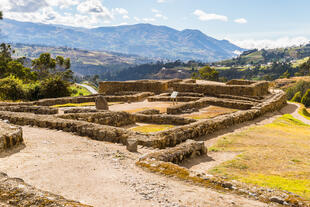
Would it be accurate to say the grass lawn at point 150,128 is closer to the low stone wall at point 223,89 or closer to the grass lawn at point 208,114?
the grass lawn at point 208,114

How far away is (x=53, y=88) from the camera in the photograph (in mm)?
36844

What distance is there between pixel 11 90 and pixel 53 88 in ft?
15.6

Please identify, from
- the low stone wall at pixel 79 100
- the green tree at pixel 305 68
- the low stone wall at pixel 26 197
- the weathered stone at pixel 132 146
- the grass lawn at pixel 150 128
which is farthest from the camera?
the green tree at pixel 305 68

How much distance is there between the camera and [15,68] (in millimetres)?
65250

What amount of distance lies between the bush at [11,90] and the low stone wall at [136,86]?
40.5 feet

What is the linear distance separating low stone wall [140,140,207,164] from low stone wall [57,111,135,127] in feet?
22.6

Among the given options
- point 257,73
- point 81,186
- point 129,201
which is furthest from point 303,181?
point 257,73

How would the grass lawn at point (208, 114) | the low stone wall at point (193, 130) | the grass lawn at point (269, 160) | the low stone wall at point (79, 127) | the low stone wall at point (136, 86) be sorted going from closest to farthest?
the grass lawn at point (269, 160)
the low stone wall at point (193, 130)
the low stone wall at point (79, 127)
the grass lawn at point (208, 114)
the low stone wall at point (136, 86)

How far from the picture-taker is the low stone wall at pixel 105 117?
1744 cm

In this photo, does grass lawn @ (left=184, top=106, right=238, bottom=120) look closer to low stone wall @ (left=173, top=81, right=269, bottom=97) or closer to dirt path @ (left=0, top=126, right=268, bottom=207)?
low stone wall @ (left=173, top=81, right=269, bottom=97)

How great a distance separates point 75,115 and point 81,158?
8.36 m

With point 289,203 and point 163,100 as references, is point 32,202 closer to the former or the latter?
point 289,203

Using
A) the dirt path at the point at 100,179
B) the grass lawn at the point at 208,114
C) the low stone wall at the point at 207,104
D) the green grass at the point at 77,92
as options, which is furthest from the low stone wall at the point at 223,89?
the dirt path at the point at 100,179

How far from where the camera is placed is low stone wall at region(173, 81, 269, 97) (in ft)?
130
